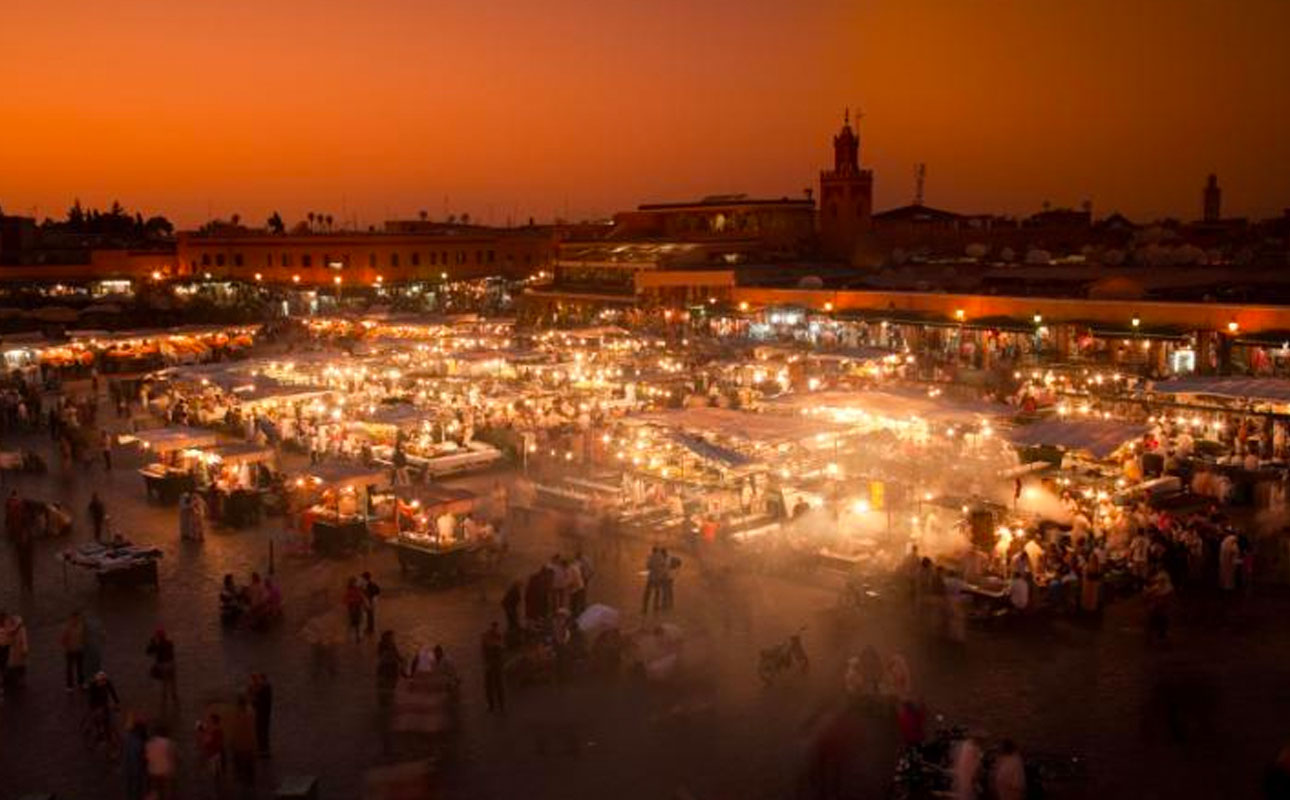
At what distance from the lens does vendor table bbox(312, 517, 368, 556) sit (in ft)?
48.3

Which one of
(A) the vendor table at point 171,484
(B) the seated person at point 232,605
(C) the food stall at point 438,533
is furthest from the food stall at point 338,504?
(B) the seated person at point 232,605

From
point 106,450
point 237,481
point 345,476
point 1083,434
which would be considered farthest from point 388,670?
point 106,450

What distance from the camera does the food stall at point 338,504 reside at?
581 inches

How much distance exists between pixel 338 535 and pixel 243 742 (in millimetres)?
6358

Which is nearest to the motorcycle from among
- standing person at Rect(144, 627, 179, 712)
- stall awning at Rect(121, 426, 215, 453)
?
standing person at Rect(144, 627, 179, 712)

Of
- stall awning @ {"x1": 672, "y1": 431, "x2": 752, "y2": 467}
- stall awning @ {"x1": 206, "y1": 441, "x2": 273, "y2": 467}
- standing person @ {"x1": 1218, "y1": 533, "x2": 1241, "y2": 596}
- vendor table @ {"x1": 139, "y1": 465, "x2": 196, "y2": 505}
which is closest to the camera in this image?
standing person @ {"x1": 1218, "y1": 533, "x2": 1241, "y2": 596}

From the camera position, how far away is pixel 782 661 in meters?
10.1

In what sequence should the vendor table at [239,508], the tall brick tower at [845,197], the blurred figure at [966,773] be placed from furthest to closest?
the tall brick tower at [845,197]
the vendor table at [239,508]
the blurred figure at [966,773]

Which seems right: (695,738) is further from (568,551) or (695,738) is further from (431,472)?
(431,472)

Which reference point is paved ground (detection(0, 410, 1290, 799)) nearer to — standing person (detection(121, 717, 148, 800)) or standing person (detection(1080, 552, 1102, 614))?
standing person (detection(1080, 552, 1102, 614))

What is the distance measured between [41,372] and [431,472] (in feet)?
60.7

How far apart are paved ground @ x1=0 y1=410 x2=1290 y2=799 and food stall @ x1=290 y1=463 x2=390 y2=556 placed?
1174 mm

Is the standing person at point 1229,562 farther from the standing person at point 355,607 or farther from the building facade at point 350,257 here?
the building facade at point 350,257

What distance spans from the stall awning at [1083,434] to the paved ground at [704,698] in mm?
3503
